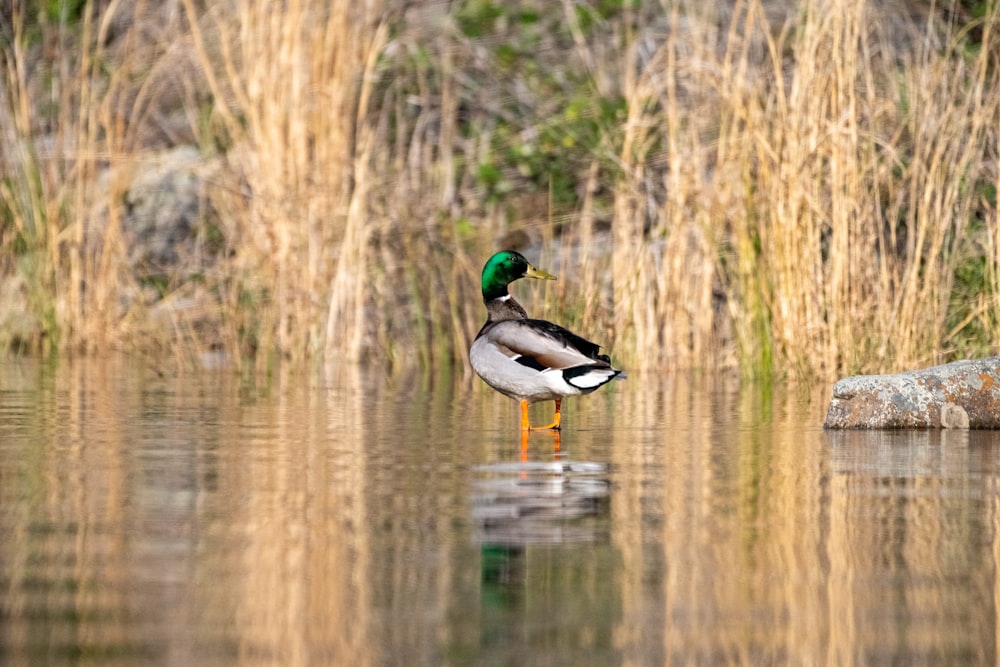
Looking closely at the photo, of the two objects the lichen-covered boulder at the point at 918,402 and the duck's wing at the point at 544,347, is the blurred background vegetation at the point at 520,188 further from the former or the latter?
the duck's wing at the point at 544,347

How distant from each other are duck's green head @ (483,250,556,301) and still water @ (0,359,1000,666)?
82 centimetres

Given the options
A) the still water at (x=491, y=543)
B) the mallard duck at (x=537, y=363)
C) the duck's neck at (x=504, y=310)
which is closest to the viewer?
the still water at (x=491, y=543)

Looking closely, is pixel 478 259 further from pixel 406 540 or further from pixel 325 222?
pixel 406 540

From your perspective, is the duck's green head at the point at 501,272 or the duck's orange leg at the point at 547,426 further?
the duck's green head at the point at 501,272

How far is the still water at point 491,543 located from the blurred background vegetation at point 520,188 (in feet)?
10.0

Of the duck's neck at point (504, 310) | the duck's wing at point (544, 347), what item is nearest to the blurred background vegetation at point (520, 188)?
the duck's neck at point (504, 310)

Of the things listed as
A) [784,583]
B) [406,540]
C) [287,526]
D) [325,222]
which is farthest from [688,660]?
[325,222]

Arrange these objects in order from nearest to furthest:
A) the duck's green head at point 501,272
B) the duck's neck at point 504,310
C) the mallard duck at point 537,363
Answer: the mallard duck at point 537,363 → the duck's neck at point 504,310 → the duck's green head at point 501,272

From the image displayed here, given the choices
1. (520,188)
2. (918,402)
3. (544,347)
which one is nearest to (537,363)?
(544,347)

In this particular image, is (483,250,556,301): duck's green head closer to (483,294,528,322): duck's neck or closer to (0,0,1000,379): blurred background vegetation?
(483,294,528,322): duck's neck

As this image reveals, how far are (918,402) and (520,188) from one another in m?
9.88

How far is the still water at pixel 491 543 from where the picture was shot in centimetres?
348

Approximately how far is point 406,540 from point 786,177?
6964mm

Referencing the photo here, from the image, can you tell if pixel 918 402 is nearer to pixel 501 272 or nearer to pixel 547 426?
pixel 547 426
